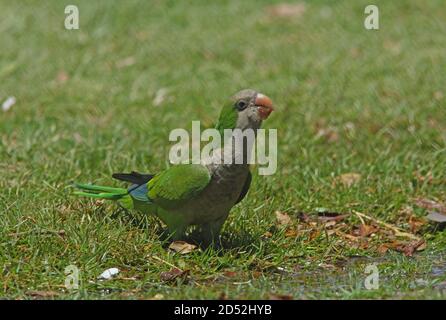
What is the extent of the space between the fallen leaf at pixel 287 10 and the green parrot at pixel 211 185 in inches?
198

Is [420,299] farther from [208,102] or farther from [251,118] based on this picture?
[208,102]

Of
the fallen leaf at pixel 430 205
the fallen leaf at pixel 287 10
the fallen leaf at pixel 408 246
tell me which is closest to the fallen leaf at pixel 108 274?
the fallen leaf at pixel 408 246

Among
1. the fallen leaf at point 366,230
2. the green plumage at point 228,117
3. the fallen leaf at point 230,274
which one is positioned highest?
the green plumage at point 228,117

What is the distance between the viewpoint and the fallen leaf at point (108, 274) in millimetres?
4375

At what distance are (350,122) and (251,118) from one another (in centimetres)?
248

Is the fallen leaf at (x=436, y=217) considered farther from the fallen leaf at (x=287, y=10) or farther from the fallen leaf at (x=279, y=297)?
the fallen leaf at (x=287, y=10)

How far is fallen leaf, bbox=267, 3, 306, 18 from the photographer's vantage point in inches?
368

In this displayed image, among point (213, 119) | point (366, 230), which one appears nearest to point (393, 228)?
point (366, 230)

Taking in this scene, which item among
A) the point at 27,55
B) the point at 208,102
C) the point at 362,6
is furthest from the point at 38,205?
the point at 362,6

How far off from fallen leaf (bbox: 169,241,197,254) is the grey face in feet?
2.15

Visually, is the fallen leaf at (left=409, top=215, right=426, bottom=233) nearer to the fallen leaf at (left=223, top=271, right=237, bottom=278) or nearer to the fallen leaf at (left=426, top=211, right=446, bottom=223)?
the fallen leaf at (left=426, top=211, right=446, bottom=223)

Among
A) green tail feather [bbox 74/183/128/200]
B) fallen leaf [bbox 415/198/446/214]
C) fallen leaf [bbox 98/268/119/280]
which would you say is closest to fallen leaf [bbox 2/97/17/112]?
green tail feather [bbox 74/183/128/200]

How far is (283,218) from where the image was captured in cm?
516

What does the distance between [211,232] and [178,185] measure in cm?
32
